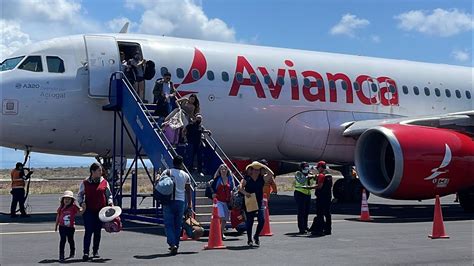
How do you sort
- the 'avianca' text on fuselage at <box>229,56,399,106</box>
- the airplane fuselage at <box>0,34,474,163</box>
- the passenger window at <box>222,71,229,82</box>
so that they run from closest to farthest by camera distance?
1. the airplane fuselage at <box>0,34,474,163</box>
2. the passenger window at <box>222,71,229,82</box>
3. the 'avianca' text on fuselage at <box>229,56,399,106</box>

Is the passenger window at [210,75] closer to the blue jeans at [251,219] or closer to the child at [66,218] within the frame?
the blue jeans at [251,219]

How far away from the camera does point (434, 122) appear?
17859mm

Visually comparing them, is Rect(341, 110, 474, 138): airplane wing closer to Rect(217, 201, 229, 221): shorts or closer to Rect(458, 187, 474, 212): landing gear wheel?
Rect(458, 187, 474, 212): landing gear wheel

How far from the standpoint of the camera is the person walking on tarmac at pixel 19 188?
16.3 metres

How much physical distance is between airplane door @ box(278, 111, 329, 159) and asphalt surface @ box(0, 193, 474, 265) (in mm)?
3365

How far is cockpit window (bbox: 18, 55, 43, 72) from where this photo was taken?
595 inches

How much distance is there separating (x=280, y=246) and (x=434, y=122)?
8.44 m

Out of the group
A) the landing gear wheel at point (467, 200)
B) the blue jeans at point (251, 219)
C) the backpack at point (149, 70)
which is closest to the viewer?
the blue jeans at point (251, 219)

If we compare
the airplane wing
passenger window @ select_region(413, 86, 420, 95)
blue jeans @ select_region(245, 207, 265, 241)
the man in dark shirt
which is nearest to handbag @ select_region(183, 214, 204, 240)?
blue jeans @ select_region(245, 207, 265, 241)

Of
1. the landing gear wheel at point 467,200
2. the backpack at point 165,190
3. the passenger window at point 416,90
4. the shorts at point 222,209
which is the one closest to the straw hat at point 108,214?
the backpack at point 165,190

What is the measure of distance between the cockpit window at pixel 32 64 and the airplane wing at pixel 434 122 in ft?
27.5

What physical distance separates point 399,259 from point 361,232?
3472mm

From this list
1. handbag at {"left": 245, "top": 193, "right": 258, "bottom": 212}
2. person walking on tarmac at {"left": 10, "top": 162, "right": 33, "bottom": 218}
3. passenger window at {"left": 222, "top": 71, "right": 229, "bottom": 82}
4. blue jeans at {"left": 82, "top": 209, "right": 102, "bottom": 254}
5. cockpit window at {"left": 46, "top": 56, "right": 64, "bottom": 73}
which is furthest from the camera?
passenger window at {"left": 222, "top": 71, "right": 229, "bottom": 82}

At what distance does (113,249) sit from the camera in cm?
1054
